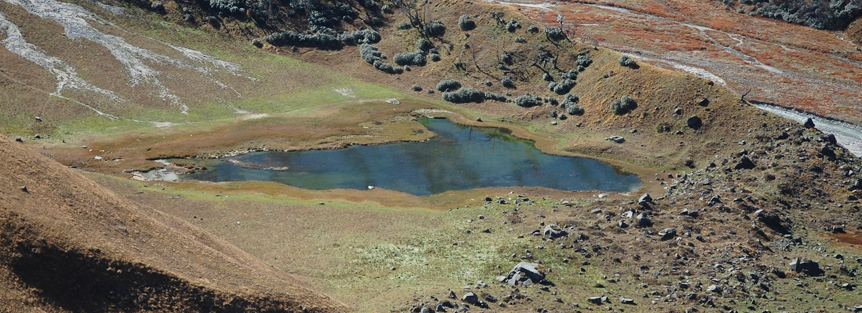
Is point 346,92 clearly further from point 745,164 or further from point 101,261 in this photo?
point 101,261

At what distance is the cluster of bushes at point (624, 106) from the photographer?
94.7 m

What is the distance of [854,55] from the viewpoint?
405ft

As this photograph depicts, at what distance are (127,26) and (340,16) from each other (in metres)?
34.0

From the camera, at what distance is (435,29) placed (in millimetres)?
121375

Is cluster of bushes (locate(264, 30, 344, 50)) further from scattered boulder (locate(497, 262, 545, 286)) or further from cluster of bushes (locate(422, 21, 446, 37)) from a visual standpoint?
scattered boulder (locate(497, 262, 545, 286))

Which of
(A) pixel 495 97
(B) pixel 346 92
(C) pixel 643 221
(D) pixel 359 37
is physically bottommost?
(B) pixel 346 92

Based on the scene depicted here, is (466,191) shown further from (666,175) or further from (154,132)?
(154,132)

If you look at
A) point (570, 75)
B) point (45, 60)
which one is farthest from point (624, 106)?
point (45, 60)

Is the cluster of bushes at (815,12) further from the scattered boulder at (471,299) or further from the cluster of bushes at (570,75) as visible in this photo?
the scattered boulder at (471,299)

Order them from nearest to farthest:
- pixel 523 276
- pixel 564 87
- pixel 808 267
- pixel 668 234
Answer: pixel 523 276
pixel 808 267
pixel 668 234
pixel 564 87

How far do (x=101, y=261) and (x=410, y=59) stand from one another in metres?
83.2

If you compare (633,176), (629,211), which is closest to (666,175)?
(633,176)

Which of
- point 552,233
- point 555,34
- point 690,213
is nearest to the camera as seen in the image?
point 552,233

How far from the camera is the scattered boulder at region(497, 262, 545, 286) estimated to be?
51.9 metres
